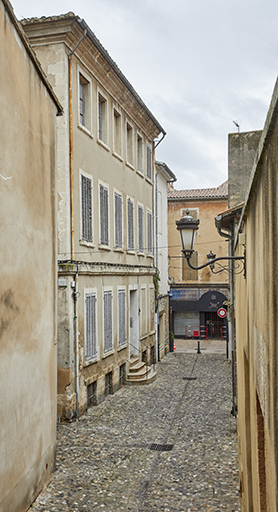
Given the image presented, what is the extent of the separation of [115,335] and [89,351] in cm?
257

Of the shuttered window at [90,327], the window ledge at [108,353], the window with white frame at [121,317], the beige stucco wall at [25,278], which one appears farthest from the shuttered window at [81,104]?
the window ledge at [108,353]

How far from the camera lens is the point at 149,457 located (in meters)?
9.62

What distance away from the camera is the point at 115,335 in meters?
15.9

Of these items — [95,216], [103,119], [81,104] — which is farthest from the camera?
[103,119]

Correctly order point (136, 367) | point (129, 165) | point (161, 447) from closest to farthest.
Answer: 1. point (161, 447)
2. point (136, 367)
3. point (129, 165)

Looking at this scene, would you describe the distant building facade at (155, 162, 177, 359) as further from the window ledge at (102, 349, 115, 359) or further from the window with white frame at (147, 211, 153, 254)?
the window ledge at (102, 349, 115, 359)

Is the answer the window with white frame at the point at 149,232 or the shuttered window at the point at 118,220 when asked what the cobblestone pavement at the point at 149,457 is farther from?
the window with white frame at the point at 149,232

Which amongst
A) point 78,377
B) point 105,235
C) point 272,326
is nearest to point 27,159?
point 272,326

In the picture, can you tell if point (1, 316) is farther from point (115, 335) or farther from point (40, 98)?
point (115, 335)

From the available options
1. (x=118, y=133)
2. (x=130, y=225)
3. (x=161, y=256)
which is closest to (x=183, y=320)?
(x=161, y=256)

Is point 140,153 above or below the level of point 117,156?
above

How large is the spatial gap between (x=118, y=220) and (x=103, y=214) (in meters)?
1.63

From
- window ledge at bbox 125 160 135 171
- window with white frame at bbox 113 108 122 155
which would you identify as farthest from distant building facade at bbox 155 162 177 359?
window with white frame at bbox 113 108 122 155

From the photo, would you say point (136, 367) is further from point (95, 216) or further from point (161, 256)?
point (161, 256)
